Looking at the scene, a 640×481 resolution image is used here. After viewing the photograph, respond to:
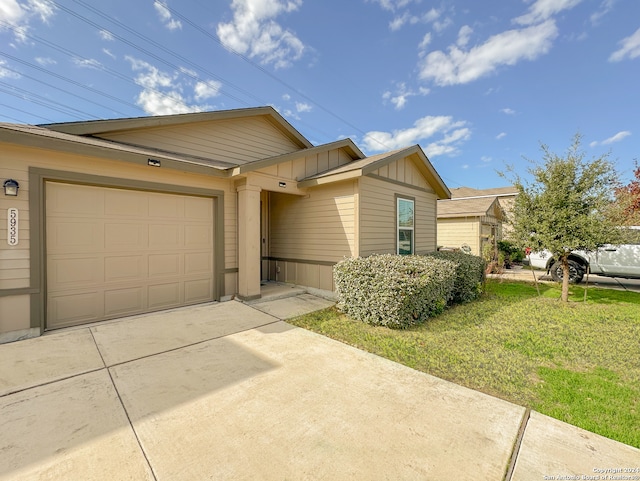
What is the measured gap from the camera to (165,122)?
661 centimetres

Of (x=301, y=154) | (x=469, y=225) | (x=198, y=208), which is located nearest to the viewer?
(x=198, y=208)

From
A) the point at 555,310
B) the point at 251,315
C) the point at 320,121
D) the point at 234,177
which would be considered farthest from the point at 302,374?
the point at 320,121

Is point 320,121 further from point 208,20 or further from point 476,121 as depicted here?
point 208,20

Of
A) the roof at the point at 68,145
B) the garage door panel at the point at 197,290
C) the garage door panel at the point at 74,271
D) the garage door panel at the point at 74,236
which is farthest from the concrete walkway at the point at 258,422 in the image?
→ the roof at the point at 68,145

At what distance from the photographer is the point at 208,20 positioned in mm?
10242

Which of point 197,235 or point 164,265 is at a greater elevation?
point 197,235

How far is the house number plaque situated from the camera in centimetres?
396

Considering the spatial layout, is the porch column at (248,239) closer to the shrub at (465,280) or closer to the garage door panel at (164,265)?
the garage door panel at (164,265)

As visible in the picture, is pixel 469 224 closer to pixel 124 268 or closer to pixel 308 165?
pixel 308 165

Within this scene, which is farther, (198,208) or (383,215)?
(383,215)

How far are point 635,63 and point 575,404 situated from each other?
37.4ft

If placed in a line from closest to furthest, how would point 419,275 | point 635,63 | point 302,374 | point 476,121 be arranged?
1. point 302,374
2. point 419,275
3. point 635,63
4. point 476,121

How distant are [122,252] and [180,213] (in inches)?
51.1

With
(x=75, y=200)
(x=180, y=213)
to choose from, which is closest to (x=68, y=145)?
(x=75, y=200)
